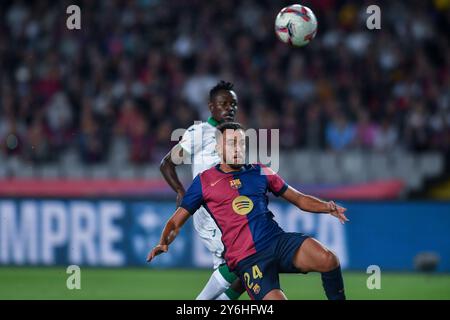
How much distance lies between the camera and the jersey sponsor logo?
7730 millimetres

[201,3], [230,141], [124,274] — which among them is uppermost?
[201,3]

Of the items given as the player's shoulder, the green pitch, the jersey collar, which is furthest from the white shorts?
the green pitch

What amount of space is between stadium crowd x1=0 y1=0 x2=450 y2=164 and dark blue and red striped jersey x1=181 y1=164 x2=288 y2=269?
26.8 ft

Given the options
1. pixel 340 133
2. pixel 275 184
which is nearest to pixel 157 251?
pixel 275 184

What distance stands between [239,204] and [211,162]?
1.46 m

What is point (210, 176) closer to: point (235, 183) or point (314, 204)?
point (235, 183)

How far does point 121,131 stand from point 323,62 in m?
3.84

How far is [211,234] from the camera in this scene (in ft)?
29.7

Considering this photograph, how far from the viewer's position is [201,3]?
18953 millimetres

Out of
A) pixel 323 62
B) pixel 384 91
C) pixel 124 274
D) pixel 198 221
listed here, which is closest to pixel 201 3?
pixel 323 62

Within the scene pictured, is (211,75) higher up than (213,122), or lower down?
higher up

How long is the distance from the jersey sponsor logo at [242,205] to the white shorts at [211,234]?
127 cm

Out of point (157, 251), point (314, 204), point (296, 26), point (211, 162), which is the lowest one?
point (157, 251)

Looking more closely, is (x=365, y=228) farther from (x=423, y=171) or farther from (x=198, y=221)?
(x=198, y=221)
